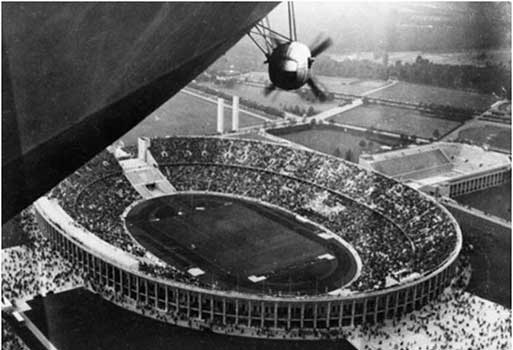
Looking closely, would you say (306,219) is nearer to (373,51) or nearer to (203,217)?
(203,217)

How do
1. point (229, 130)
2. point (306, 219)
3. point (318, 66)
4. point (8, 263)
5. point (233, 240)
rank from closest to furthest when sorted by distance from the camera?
point (8, 263), point (233, 240), point (306, 219), point (229, 130), point (318, 66)

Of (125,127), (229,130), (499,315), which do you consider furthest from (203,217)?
(125,127)

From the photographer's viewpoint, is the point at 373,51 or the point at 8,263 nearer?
the point at 8,263

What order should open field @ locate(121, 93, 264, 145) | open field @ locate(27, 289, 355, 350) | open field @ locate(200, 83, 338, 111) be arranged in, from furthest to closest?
open field @ locate(200, 83, 338, 111)
open field @ locate(121, 93, 264, 145)
open field @ locate(27, 289, 355, 350)

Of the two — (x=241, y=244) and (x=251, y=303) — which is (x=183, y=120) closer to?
(x=241, y=244)

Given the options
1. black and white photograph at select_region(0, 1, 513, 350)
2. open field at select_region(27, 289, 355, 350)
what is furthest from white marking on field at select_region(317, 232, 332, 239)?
open field at select_region(27, 289, 355, 350)

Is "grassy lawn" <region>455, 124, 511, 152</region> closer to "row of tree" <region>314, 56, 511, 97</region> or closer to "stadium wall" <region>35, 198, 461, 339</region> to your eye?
"row of tree" <region>314, 56, 511, 97</region>

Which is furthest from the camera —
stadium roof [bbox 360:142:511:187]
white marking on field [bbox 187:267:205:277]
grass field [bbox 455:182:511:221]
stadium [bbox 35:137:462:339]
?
stadium roof [bbox 360:142:511:187]
